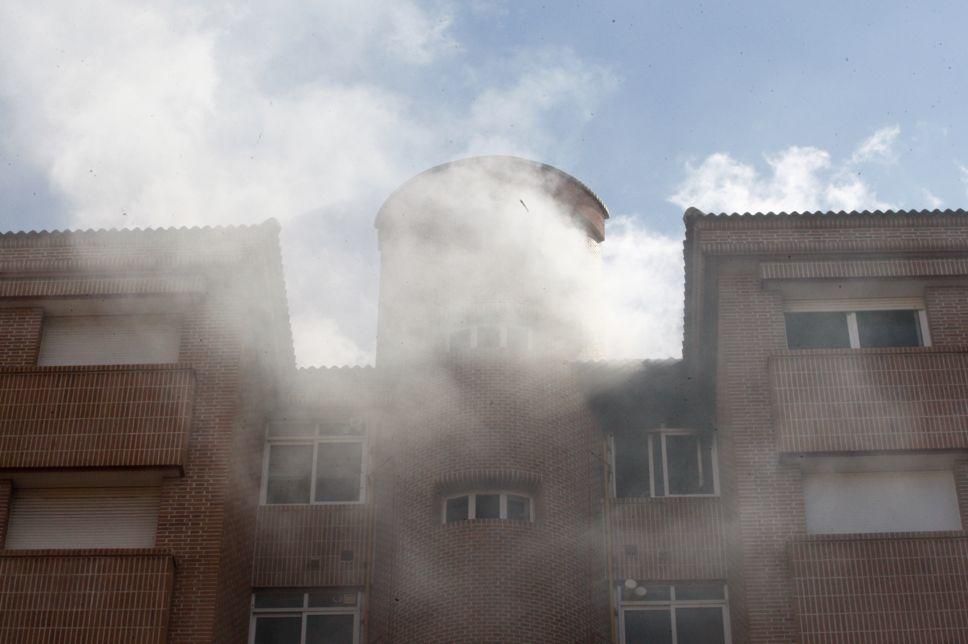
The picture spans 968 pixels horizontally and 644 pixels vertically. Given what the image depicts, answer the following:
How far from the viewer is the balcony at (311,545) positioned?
18016 mm

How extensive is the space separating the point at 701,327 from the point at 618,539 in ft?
10.3

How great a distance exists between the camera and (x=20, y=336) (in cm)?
1777

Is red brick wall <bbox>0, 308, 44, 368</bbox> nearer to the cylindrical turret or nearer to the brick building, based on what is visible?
the brick building

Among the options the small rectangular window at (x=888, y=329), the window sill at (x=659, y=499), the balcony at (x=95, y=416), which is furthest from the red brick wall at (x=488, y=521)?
the small rectangular window at (x=888, y=329)

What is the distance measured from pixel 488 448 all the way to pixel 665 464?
2913 millimetres

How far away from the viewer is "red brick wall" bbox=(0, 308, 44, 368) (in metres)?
17.6

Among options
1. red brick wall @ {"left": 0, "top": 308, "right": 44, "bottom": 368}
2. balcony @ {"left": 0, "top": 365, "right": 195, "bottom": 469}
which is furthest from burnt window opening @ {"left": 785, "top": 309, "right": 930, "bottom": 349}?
red brick wall @ {"left": 0, "top": 308, "right": 44, "bottom": 368}

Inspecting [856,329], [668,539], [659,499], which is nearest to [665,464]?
[659,499]

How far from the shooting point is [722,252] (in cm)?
1733

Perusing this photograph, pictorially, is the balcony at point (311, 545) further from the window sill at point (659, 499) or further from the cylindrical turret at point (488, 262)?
the window sill at point (659, 499)

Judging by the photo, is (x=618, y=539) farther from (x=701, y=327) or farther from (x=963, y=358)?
(x=963, y=358)

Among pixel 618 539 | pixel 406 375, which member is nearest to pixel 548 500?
pixel 618 539

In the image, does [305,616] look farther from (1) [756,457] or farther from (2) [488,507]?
(1) [756,457]

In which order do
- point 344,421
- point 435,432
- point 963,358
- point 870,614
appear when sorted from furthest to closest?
point 344,421 → point 435,432 → point 963,358 → point 870,614
